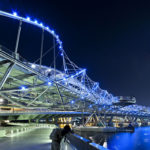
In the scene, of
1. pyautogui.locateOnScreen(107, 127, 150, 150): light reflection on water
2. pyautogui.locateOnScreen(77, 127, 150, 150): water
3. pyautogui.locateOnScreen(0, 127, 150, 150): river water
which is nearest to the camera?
pyautogui.locateOnScreen(0, 127, 150, 150): river water

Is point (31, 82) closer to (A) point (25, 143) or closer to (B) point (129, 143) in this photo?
(A) point (25, 143)

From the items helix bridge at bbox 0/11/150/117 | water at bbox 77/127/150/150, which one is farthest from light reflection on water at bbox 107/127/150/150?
helix bridge at bbox 0/11/150/117

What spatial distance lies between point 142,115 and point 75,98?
134804 millimetres

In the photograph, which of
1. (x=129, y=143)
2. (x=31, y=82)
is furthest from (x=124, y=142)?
(x=31, y=82)

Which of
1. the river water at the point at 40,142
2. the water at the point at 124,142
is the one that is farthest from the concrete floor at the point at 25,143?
the water at the point at 124,142

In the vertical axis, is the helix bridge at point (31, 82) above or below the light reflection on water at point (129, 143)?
above

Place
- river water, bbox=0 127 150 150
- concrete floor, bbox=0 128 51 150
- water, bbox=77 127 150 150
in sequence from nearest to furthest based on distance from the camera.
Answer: concrete floor, bbox=0 128 51 150 → river water, bbox=0 127 150 150 → water, bbox=77 127 150 150

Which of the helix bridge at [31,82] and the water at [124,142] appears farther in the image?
the water at [124,142]

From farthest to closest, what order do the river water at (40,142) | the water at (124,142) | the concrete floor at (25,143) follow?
the water at (124,142), the river water at (40,142), the concrete floor at (25,143)

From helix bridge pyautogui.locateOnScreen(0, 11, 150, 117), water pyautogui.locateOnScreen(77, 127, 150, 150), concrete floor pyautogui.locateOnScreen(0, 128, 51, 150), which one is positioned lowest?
water pyautogui.locateOnScreen(77, 127, 150, 150)

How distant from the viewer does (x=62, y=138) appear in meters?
8.55

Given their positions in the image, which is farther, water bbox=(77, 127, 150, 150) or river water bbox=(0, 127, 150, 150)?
water bbox=(77, 127, 150, 150)

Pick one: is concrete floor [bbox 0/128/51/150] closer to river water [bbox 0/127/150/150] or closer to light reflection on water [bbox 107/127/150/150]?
river water [bbox 0/127/150/150]

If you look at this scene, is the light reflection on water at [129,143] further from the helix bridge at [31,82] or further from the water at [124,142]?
the helix bridge at [31,82]
